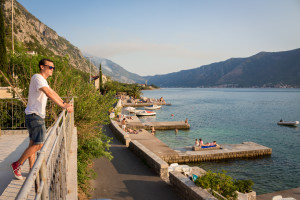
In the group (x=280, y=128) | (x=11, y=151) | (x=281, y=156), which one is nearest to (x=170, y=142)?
(x=281, y=156)

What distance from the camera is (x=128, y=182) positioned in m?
10.6

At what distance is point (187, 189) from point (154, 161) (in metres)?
3.04

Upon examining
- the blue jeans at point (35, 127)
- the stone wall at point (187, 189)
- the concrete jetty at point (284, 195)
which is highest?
the blue jeans at point (35, 127)

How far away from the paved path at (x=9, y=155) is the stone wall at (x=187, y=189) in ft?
20.4

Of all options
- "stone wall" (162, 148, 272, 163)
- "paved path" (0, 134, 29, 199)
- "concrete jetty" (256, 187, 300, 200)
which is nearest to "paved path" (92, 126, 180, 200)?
"paved path" (0, 134, 29, 199)

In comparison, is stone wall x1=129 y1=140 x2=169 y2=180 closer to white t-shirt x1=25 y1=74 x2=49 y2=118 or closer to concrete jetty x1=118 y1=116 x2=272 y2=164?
concrete jetty x1=118 y1=116 x2=272 y2=164

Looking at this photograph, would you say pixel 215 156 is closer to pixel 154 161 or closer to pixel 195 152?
pixel 195 152

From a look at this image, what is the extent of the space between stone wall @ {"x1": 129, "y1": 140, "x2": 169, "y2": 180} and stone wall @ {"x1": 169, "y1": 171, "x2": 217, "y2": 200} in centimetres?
74

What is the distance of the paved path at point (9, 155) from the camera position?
435cm

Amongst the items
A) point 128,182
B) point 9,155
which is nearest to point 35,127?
point 9,155

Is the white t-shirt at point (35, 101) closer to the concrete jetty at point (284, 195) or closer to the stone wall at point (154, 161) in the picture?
the stone wall at point (154, 161)

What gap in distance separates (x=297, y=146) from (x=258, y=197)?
21.7m

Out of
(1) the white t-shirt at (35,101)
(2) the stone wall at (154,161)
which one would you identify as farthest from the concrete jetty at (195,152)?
(1) the white t-shirt at (35,101)

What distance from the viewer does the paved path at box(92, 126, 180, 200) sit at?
31.0ft
